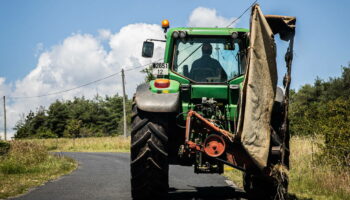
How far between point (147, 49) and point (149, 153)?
2474 mm

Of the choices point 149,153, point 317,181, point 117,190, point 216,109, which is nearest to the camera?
point 149,153

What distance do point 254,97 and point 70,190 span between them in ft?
17.2

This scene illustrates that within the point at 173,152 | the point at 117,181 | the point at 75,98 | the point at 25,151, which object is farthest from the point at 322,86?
the point at 75,98

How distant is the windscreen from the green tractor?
0.05 feet

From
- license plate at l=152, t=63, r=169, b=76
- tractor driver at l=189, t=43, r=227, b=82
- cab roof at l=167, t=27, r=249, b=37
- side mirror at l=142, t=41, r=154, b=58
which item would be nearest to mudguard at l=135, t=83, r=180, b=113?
license plate at l=152, t=63, r=169, b=76

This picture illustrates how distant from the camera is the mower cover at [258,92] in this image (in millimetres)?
5961

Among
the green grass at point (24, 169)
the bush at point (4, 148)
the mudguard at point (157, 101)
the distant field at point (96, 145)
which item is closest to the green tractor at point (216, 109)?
the mudguard at point (157, 101)

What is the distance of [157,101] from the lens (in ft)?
22.2

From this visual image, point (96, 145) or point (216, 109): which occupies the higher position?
point (216, 109)

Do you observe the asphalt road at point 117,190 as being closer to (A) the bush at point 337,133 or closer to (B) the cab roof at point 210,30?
(A) the bush at point 337,133

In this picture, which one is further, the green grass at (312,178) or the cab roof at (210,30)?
the green grass at (312,178)

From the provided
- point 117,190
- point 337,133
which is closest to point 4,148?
point 117,190

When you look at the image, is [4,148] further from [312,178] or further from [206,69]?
[206,69]

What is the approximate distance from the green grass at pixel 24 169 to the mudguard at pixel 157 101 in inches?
141
